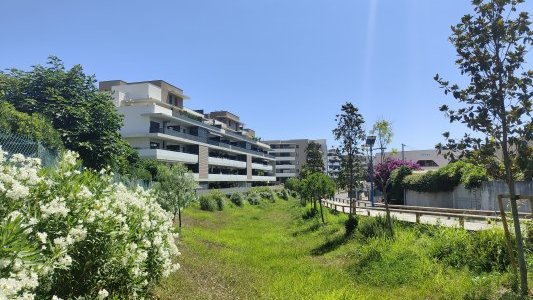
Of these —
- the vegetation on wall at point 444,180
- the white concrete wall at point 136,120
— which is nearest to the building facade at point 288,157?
the white concrete wall at point 136,120

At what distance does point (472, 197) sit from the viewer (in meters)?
29.4

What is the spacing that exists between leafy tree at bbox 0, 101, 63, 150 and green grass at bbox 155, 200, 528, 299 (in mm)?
7690

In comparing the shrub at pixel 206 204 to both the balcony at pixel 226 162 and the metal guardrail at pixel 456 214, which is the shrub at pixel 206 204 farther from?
the balcony at pixel 226 162

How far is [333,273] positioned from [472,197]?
20.2 meters

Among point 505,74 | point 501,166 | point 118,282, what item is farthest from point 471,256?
point 118,282

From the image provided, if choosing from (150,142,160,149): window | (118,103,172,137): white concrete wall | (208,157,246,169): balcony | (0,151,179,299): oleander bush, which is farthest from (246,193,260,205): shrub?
(0,151,179,299): oleander bush

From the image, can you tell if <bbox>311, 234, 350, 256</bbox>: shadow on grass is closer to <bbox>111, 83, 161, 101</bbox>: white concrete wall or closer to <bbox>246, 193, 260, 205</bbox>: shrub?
<bbox>111, 83, 161, 101</bbox>: white concrete wall

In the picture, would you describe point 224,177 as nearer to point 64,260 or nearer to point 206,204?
point 206,204

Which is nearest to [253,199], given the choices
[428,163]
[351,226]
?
[428,163]

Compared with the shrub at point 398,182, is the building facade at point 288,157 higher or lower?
higher

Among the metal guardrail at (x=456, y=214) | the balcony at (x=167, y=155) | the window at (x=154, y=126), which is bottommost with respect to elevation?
the metal guardrail at (x=456, y=214)

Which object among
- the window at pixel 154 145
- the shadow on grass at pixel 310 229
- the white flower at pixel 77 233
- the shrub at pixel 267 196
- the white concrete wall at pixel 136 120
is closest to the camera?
the white flower at pixel 77 233

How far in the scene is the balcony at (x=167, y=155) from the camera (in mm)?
45281

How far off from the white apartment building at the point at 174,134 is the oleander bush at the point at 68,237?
37.6 metres
